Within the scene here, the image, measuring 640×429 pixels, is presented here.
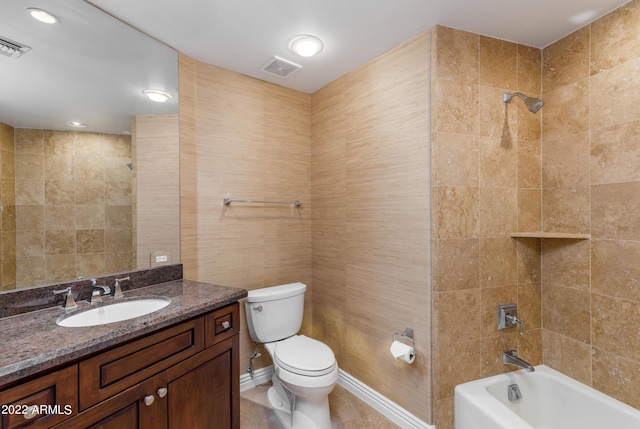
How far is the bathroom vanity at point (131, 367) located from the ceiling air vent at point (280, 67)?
1499 mm

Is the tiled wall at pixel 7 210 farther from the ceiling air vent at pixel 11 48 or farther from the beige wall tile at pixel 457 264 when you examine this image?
the beige wall tile at pixel 457 264

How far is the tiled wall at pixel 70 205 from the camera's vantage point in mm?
1360

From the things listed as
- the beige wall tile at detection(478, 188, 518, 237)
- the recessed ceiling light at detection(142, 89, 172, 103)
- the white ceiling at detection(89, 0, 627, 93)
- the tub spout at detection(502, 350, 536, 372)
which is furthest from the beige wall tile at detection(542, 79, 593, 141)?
the recessed ceiling light at detection(142, 89, 172, 103)

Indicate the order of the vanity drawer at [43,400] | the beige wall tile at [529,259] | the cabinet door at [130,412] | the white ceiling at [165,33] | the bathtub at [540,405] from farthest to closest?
the beige wall tile at [529,259]
the bathtub at [540,405]
the white ceiling at [165,33]
the cabinet door at [130,412]
the vanity drawer at [43,400]

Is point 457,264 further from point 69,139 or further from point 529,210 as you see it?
point 69,139

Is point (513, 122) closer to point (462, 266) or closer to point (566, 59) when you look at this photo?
point (566, 59)

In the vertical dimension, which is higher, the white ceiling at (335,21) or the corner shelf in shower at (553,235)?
the white ceiling at (335,21)

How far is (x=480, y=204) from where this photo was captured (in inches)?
69.7

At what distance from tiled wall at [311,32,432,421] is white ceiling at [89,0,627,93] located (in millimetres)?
195

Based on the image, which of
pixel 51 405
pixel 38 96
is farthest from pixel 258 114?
pixel 51 405

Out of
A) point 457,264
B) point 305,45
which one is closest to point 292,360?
point 457,264

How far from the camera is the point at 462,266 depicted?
1.72 meters

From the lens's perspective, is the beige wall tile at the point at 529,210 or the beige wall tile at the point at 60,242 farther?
the beige wall tile at the point at 529,210

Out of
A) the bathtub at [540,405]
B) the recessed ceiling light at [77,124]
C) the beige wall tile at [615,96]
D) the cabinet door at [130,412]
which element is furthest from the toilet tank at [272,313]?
the beige wall tile at [615,96]
